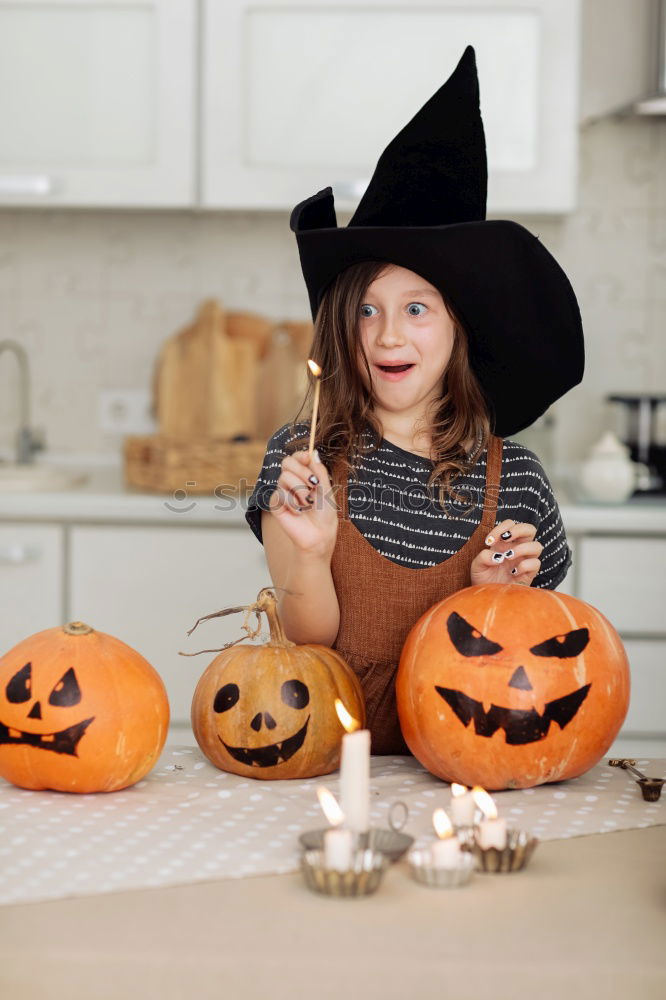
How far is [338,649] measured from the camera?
50.3 inches

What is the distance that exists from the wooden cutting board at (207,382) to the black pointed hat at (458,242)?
4.45ft

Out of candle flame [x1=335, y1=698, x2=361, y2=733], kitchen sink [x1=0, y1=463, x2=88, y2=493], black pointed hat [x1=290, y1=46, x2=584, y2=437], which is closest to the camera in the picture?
candle flame [x1=335, y1=698, x2=361, y2=733]

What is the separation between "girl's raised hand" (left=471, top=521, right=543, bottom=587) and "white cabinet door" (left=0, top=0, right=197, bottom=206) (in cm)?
146

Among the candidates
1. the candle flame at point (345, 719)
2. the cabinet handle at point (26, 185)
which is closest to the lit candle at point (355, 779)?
the candle flame at point (345, 719)

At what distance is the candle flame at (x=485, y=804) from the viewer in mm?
800

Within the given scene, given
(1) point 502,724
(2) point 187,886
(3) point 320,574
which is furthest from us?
(3) point 320,574

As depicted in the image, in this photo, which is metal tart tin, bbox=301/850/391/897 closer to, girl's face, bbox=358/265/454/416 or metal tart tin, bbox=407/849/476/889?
metal tart tin, bbox=407/849/476/889

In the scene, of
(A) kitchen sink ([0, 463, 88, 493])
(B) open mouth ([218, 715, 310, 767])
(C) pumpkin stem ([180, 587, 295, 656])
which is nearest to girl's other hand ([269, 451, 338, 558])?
(C) pumpkin stem ([180, 587, 295, 656])

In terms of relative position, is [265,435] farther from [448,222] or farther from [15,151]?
[448,222]

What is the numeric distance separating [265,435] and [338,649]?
1430 mm

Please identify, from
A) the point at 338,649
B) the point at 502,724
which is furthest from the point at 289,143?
the point at 502,724

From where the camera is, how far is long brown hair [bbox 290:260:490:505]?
1288mm

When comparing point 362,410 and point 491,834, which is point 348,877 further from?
point 362,410

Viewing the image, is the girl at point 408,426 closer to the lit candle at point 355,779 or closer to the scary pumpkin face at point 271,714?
the scary pumpkin face at point 271,714
